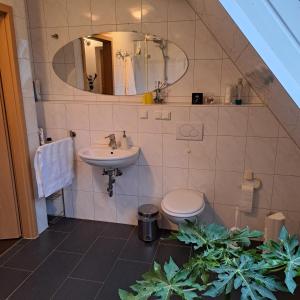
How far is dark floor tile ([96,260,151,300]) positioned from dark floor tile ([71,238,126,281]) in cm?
6

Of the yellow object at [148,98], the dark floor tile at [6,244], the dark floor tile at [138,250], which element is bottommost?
the dark floor tile at [138,250]

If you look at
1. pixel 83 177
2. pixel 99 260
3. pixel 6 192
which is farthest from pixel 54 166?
pixel 99 260

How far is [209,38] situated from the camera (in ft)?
7.62

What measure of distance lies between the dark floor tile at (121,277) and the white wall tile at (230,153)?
1074 mm

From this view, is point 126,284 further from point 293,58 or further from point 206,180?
point 293,58

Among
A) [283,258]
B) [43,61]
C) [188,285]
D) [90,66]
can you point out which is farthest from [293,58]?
[43,61]

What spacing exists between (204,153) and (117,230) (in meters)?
1.15

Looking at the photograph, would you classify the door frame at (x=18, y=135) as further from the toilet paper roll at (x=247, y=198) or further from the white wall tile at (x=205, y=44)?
the toilet paper roll at (x=247, y=198)

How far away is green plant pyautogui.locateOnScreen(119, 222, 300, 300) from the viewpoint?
0.86m

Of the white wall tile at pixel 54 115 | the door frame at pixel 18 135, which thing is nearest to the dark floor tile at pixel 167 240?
the door frame at pixel 18 135

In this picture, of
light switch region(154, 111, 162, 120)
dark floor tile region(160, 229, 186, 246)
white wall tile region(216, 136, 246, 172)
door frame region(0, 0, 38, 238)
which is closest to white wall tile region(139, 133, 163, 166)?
light switch region(154, 111, 162, 120)

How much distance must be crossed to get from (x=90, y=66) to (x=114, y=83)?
30cm

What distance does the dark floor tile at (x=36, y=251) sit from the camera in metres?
2.19

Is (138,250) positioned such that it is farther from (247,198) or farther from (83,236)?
(247,198)
